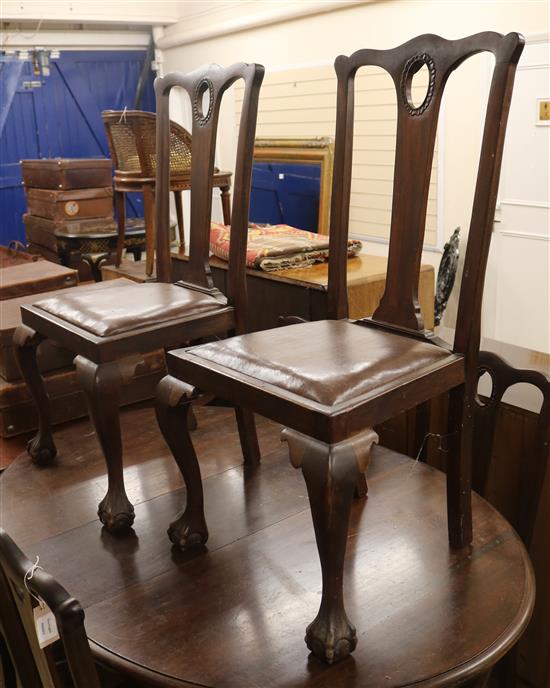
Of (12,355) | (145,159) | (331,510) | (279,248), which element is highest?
(145,159)

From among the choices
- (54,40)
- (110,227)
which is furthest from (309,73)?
(54,40)

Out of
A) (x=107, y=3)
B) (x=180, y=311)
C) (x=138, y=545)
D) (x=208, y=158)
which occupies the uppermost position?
Result: (x=107, y=3)

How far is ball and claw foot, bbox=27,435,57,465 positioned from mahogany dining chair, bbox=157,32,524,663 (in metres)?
0.56

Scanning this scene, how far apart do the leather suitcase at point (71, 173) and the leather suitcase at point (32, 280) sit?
1518mm

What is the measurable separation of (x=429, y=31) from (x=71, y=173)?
2.14 metres

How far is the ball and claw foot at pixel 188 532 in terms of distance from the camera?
1534 mm

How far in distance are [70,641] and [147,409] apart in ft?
4.94

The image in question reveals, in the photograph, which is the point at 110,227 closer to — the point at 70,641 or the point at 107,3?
the point at 107,3

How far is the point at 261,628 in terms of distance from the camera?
51.3 inches

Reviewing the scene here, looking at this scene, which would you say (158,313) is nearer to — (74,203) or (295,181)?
(74,203)

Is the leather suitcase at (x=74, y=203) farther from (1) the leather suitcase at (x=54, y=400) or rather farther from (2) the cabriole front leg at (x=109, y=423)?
(2) the cabriole front leg at (x=109, y=423)

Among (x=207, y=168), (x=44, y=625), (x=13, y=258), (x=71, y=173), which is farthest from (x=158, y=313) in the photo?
(x=71, y=173)

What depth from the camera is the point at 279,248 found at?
8.65 feet

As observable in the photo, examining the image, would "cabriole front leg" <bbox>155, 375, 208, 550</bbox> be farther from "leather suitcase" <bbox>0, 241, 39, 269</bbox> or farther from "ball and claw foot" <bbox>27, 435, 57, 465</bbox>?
"leather suitcase" <bbox>0, 241, 39, 269</bbox>
